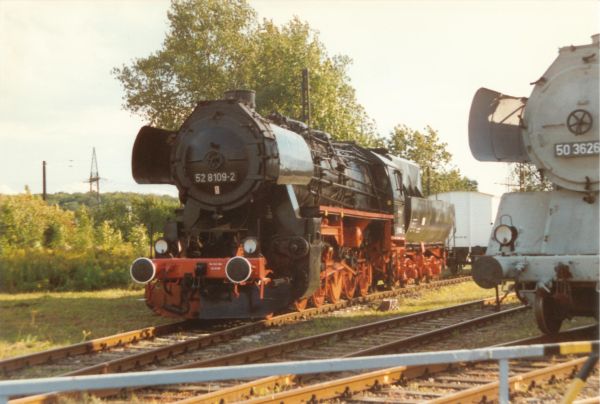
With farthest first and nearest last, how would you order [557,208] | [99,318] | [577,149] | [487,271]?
[99,318]
[557,208]
[577,149]
[487,271]

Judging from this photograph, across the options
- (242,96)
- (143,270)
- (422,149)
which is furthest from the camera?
(422,149)

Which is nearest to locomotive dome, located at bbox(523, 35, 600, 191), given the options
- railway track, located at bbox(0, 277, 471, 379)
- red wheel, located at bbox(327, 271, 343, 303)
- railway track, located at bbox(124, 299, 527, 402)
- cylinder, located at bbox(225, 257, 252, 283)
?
railway track, located at bbox(124, 299, 527, 402)

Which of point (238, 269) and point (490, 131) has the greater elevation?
point (490, 131)

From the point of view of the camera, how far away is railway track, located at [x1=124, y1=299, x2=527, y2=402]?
21.6 feet

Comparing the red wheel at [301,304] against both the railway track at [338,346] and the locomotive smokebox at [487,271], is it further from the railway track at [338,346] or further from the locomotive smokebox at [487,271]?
the locomotive smokebox at [487,271]

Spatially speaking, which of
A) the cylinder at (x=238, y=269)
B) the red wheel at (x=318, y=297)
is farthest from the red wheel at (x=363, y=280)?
the cylinder at (x=238, y=269)

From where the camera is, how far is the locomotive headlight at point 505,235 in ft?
28.9

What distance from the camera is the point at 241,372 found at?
3.02m

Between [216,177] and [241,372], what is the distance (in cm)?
854

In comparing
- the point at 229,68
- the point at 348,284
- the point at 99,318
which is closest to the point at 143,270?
the point at 99,318

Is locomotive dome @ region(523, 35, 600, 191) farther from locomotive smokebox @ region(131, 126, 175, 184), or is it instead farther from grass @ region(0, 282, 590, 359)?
locomotive smokebox @ region(131, 126, 175, 184)

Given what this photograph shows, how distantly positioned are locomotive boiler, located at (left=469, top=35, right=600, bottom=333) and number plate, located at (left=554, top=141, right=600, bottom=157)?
0.01 meters

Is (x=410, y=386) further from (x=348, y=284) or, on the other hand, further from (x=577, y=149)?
(x=348, y=284)

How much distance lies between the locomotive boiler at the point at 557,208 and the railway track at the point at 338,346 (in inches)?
61.9
